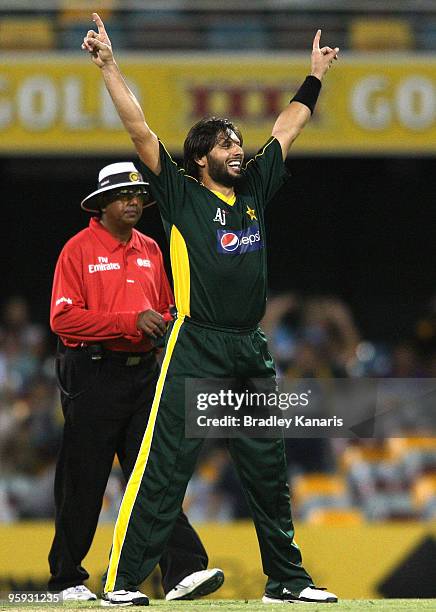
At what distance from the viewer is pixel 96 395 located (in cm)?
577

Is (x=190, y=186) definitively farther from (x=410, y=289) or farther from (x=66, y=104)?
(x=410, y=289)

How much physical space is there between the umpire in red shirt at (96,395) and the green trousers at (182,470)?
64 cm

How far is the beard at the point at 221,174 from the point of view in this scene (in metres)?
5.15

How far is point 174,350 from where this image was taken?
503 centimetres

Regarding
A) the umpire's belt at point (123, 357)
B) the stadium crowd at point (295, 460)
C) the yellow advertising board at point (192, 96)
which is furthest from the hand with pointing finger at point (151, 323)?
the yellow advertising board at point (192, 96)

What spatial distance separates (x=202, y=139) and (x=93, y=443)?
1.41 metres

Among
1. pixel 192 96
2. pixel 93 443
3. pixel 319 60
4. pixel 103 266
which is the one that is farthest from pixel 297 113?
pixel 192 96

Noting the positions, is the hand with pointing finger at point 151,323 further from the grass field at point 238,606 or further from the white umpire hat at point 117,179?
the grass field at point 238,606

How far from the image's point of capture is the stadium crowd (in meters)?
9.09

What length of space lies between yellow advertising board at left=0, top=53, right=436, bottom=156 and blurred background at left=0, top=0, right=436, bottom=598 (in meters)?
0.01

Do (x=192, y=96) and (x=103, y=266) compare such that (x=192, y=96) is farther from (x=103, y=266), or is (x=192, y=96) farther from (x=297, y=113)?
(x=297, y=113)

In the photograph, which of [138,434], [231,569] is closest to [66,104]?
[231,569]

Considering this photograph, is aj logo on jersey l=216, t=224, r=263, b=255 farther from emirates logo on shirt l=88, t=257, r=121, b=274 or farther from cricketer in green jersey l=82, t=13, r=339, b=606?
emirates logo on shirt l=88, t=257, r=121, b=274

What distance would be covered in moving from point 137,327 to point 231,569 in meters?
3.40
